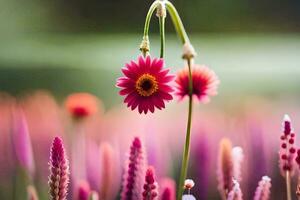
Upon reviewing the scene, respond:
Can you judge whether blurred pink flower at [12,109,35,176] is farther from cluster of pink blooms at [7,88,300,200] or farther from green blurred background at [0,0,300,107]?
green blurred background at [0,0,300,107]

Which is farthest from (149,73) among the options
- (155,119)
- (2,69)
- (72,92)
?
(2,69)

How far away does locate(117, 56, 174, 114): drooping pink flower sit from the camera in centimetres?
44

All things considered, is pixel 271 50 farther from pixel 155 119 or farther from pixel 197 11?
pixel 155 119

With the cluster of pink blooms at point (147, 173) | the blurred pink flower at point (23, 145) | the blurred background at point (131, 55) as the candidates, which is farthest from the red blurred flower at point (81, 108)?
the cluster of pink blooms at point (147, 173)

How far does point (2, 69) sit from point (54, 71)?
3.5 inches

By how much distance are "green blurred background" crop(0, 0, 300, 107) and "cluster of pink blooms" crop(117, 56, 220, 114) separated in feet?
2.00

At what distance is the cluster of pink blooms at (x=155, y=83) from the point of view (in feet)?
1.46

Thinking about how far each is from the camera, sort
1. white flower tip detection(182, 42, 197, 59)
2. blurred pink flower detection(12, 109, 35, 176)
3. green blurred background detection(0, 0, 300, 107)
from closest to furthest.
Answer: white flower tip detection(182, 42, 197, 59) → blurred pink flower detection(12, 109, 35, 176) → green blurred background detection(0, 0, 300, 107)

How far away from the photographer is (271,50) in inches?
48.1

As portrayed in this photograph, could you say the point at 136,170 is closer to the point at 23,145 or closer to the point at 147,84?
the point at 147,84

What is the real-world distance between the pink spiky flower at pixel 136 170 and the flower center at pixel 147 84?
0.03 m

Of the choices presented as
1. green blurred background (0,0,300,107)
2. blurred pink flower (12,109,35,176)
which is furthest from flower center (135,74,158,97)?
green blurred background (0,0,300,107)

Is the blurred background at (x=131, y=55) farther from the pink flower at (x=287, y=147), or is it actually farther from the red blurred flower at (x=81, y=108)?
the pink flower at (x=287, y=147)

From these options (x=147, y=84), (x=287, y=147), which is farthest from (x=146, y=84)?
(x=287, y=147)
